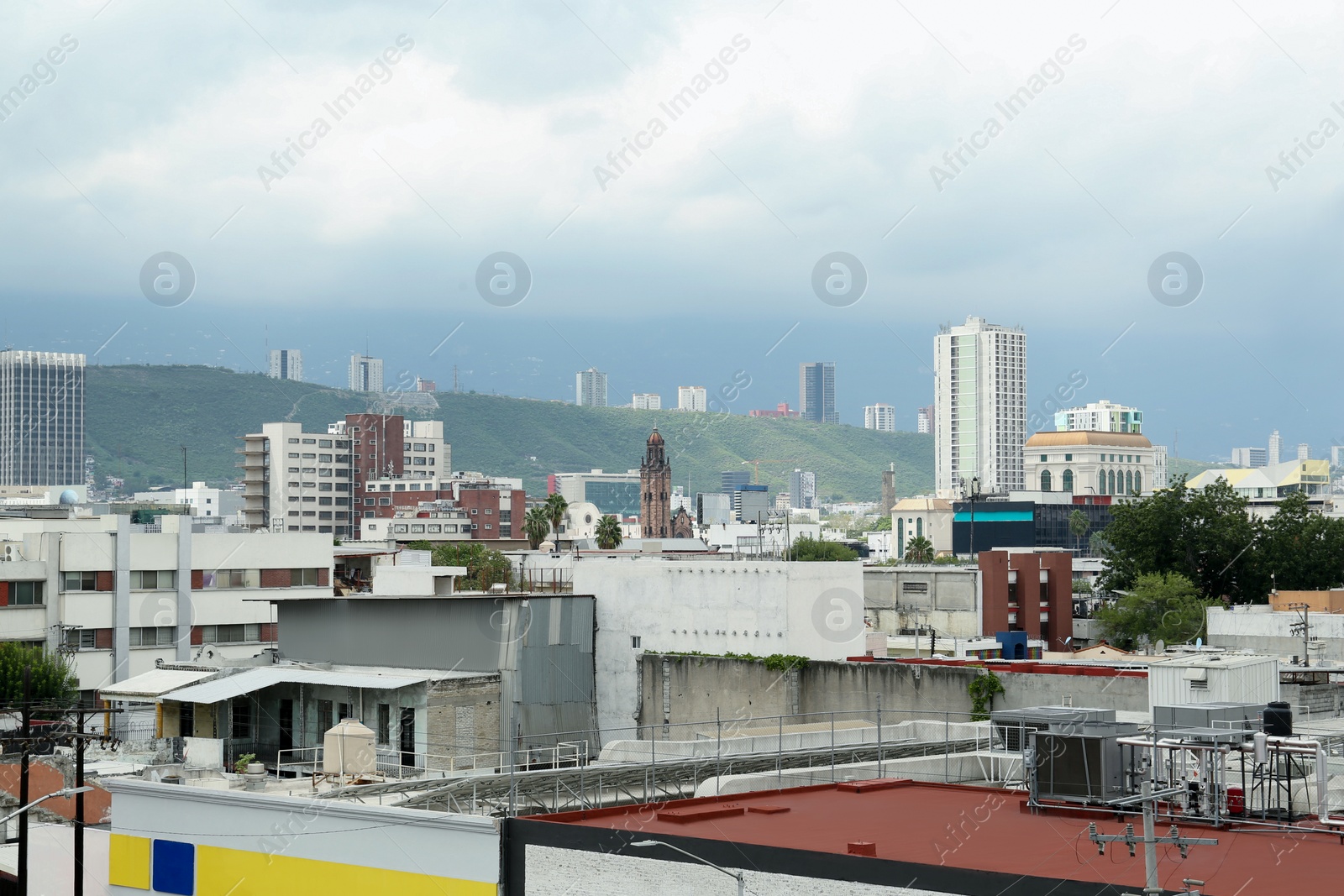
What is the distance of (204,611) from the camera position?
73.8 m

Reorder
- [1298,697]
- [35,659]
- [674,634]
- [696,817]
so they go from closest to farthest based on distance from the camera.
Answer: [696,817]
[1298,697]
[674,634]
[35,659]

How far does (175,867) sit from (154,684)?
14659 mm

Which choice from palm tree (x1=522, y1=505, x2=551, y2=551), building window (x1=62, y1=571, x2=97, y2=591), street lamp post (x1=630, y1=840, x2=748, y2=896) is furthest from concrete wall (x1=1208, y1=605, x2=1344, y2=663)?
palm tree (x1=522, y1=505, x2=551, y2=551)

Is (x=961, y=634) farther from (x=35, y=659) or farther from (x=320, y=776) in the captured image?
(x=320, y=776)

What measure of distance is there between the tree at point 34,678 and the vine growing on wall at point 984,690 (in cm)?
4029

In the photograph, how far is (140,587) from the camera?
7188 centimetres

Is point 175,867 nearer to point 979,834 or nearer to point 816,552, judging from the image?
point 979,834

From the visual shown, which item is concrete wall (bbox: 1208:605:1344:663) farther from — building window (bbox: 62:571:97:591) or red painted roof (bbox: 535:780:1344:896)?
building window (bbox: 62:571:97:591)

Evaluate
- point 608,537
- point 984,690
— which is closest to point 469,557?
point 608,537

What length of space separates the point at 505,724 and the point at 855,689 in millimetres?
8609

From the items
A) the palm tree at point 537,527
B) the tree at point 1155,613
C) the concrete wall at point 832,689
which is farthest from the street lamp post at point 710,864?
the palm tree at point 537,527

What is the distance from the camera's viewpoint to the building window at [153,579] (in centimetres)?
7188

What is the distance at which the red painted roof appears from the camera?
51.6ft

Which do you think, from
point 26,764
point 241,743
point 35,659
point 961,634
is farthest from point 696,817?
point 961,634
